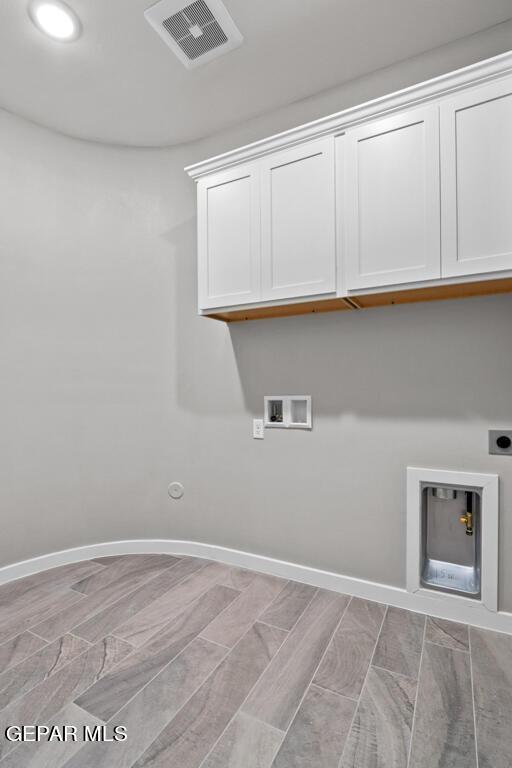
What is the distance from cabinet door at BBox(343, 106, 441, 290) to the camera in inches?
68.4

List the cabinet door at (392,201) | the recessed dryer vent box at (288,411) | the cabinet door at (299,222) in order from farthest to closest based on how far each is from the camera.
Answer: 1. the recessed dryer vent box at (288,411)
2. the cabinet door at (299,222)
3. the cabinet door at (392,201)

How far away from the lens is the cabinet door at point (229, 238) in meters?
2.16

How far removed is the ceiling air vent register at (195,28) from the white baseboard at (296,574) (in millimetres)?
2828

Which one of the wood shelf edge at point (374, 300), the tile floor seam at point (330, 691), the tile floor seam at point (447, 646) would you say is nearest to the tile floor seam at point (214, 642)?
the tile floor seam at point (330, 691)

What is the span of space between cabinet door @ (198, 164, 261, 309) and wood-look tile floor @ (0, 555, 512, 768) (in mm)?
1662

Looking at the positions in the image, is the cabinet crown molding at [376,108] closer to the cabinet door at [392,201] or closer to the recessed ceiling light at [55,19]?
the cabinet door at [392,201]

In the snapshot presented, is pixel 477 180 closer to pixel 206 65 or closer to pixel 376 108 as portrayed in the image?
pixel 376 108

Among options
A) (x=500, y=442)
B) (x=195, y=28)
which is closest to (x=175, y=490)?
(x=500, y=442)

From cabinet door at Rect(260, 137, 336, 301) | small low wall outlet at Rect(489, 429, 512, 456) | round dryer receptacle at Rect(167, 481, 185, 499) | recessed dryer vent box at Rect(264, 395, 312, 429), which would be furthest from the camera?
round dryer receptacle at Rect(167, 481, 185, 499)

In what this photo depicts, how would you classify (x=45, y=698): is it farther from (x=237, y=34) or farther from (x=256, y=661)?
(x=237, y=34)

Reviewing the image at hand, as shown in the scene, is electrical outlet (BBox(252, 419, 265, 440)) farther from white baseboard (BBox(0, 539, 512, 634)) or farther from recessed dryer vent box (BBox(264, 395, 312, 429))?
white baseboard (BBox(0, 539, 512, 634))

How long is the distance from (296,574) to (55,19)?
312 centimetres

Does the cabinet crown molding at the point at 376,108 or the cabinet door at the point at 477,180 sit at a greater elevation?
the cabinet crown molding at the point at 376,108

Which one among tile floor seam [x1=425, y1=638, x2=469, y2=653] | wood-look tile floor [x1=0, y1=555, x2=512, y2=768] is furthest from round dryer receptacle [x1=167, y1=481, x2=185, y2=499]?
tile floor seam [x1=425, y1=638, x2=469, y2=653]
